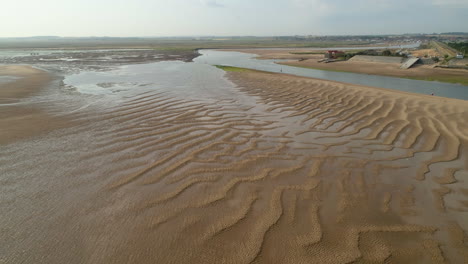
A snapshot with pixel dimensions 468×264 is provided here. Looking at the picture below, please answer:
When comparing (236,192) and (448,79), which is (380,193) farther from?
(448,79)

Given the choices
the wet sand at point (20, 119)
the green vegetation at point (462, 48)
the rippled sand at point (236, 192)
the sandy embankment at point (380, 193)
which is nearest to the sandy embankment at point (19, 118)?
the wet sand at point (20, 119)

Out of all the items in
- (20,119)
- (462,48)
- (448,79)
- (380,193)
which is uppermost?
(462,48)

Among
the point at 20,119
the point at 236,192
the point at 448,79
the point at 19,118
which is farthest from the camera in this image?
the point at 448,79

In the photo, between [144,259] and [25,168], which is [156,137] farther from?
[144,259]

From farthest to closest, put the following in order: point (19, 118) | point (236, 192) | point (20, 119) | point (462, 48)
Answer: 1. point (462, 48)
2. point (19, 118)
3. point (20, 119)
4. point (236, 192)

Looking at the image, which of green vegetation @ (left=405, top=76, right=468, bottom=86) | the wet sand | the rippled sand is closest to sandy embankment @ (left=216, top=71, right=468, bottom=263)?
the rippled sand

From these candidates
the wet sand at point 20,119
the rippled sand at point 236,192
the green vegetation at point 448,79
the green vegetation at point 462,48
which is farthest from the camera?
the green vegetation at point 462,48

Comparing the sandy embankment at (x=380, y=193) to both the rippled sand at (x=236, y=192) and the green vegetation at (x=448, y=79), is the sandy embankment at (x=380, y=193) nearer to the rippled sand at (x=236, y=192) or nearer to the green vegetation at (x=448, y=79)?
the rippled sand at (x=236, y=192)

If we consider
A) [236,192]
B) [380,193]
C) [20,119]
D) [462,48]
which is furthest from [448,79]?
[20,119]
